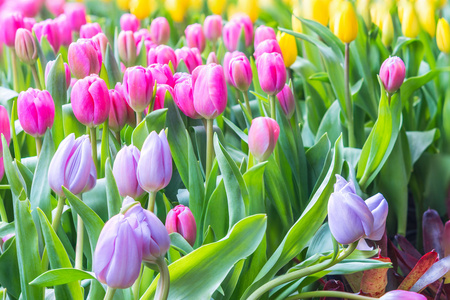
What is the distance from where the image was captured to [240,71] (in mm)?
837

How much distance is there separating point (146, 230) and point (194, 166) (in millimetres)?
266

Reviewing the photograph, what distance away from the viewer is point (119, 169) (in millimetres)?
572

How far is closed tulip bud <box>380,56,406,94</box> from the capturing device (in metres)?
0.87

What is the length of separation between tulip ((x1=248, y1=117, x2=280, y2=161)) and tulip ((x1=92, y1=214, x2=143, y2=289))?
257mm

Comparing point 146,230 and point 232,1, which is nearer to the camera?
point 146,230

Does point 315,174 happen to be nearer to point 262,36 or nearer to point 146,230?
point 262,36

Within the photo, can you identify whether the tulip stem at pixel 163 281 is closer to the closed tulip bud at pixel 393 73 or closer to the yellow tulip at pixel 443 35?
the closed tulip bud at pixel 393 73

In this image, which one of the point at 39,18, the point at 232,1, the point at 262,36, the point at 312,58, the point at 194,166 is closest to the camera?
the point at 194,166

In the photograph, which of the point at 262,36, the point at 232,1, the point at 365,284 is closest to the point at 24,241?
the point at 365,284

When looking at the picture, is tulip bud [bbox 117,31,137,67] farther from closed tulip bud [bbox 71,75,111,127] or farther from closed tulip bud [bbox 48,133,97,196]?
closed tulip bud [bbox 48,133,97,196]

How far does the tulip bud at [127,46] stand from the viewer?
109 cm

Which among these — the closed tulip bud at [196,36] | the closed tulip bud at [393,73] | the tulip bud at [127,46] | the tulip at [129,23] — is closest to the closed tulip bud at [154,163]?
the closed tulip bud at [393,73]

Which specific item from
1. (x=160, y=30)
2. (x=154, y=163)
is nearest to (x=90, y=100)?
(x=154, y=163)

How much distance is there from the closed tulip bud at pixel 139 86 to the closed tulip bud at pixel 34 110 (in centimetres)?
10
